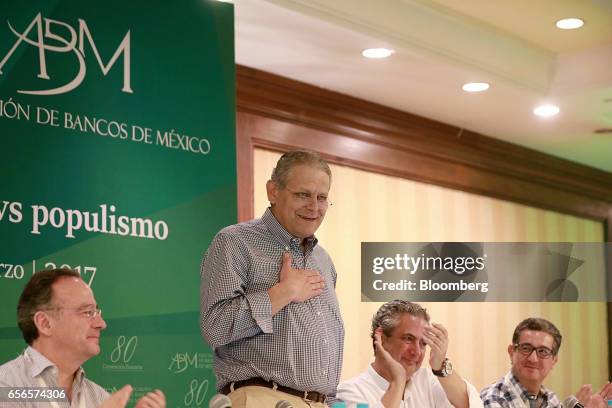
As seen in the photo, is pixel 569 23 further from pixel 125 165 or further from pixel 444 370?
pixel 125 165

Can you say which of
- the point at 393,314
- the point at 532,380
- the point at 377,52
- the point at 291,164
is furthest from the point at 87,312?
the point at 377,52

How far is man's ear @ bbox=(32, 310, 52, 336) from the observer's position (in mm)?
2746

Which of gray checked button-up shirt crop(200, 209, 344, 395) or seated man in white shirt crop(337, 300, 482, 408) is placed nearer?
gray checked button-up shirt crop(200, 209, 344, 395)

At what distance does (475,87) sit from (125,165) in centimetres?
264

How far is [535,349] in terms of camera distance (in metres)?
4.45

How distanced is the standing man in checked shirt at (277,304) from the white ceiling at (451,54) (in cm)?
166

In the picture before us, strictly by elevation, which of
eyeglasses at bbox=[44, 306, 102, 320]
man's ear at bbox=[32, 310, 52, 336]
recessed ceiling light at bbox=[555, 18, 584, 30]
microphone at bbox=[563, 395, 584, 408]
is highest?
recessed ceiling light at bbox=[555, 18, 584, 30]

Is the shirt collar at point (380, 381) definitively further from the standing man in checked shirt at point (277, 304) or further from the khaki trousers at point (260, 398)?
the khaki trousers at point (260, 398)

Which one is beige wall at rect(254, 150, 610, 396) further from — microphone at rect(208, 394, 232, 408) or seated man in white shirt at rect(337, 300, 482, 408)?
microphone at rect(208, 394, 232, 408)

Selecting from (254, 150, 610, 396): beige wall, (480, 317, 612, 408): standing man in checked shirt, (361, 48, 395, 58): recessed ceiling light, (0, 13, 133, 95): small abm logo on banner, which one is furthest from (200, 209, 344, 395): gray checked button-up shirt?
(254, 150, 610, 396): beige wall

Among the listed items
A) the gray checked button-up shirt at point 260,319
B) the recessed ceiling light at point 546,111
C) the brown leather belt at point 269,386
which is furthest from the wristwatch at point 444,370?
the recessed ceiling light at point 546,111

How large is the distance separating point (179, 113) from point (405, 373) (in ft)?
4.14

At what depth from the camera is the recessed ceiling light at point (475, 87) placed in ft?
18.7

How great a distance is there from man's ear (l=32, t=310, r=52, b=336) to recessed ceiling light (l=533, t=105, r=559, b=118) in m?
4.06
